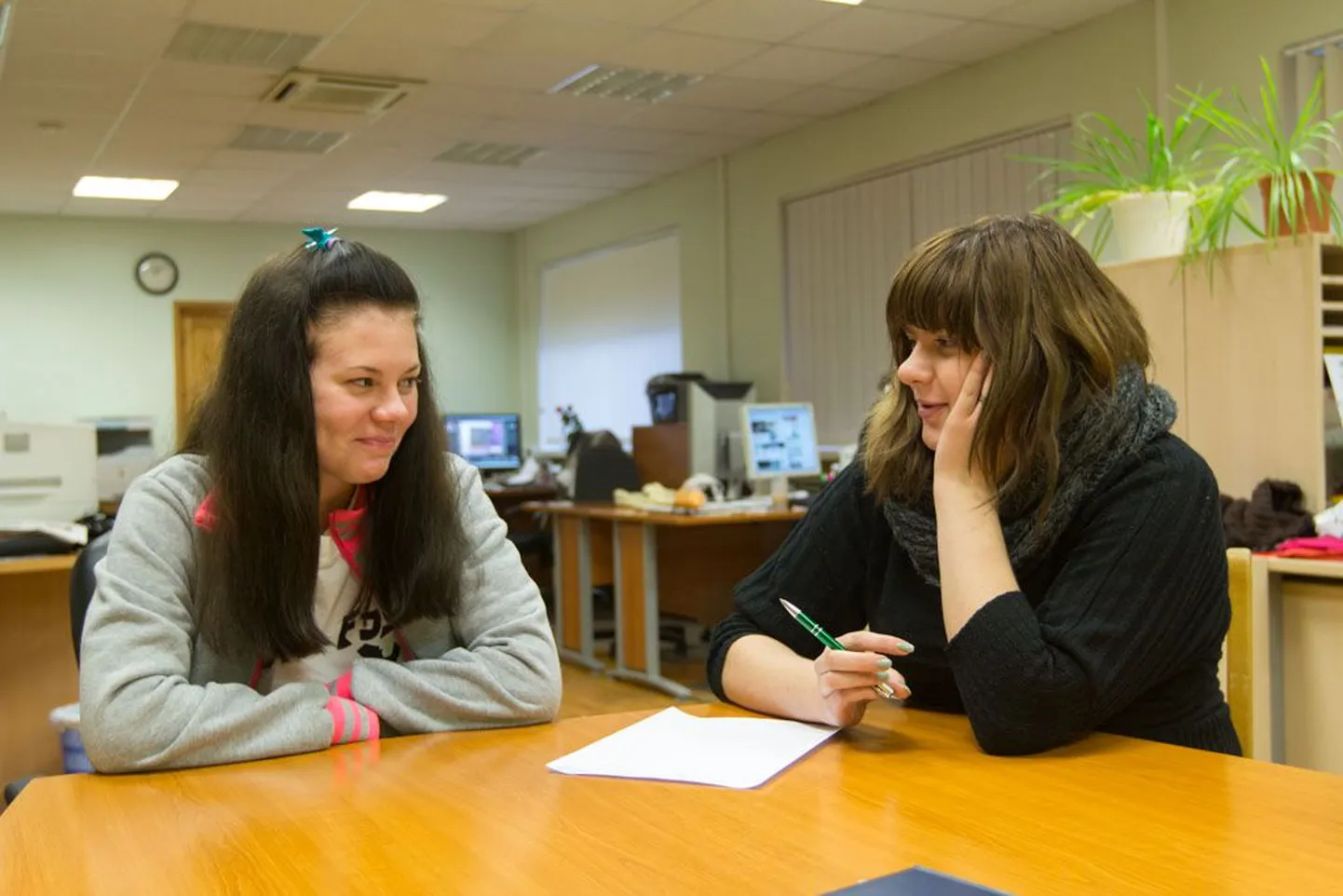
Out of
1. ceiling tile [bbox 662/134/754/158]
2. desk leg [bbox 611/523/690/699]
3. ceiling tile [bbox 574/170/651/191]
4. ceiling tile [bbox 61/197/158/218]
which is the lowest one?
desk leg [bbox 611/523/690/699]

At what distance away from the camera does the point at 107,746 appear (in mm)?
1340

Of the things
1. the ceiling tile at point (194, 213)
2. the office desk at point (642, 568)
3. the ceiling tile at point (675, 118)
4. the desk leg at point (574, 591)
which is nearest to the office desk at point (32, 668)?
the office desk at point (642, 568)

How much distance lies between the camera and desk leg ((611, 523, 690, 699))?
18.0 feet

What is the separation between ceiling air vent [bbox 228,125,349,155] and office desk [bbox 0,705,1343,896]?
240 inches

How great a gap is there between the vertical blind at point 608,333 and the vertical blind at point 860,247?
137 cm

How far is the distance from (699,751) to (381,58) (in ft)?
16.0

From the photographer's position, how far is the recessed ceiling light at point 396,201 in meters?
8.84

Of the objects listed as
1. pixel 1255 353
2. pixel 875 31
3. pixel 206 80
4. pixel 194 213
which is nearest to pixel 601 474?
pixel 875 31

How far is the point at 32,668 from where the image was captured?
3682 millimetres

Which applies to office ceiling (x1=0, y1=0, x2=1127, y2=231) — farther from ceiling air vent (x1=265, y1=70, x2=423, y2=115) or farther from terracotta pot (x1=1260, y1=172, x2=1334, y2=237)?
terracotta pot (x1=1260, y1=172, x2=1334, y2=237)

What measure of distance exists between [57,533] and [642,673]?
106 inches

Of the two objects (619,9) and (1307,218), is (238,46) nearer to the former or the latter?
(619,9)

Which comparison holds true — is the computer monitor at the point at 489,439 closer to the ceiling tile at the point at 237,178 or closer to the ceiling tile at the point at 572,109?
the ceiling tile at the point at 237,178

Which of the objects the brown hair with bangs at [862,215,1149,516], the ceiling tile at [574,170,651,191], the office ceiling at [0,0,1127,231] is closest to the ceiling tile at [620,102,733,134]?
the office ceiling at [0,0,1127,231]
